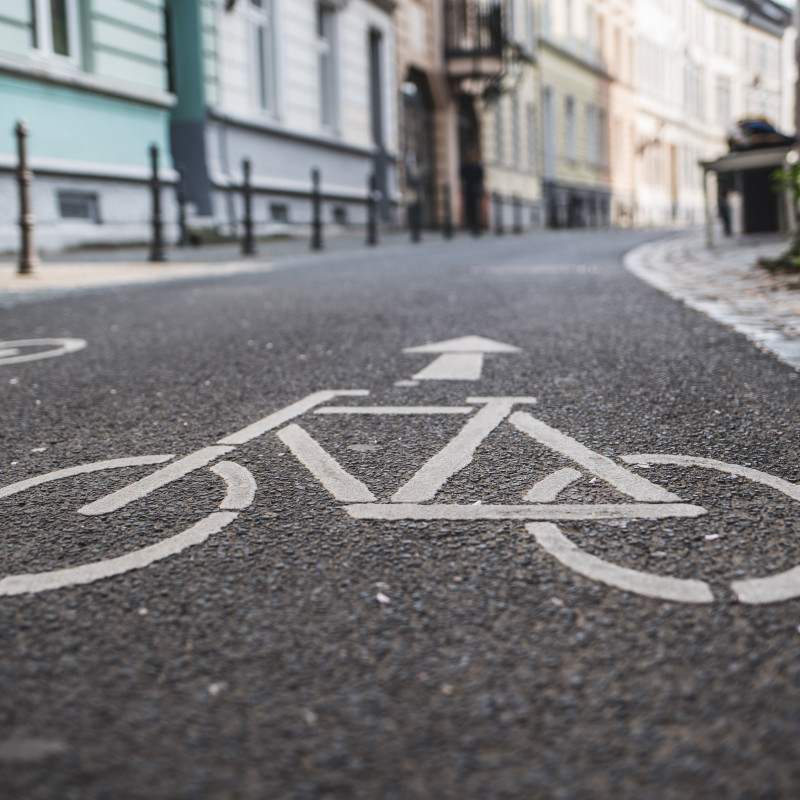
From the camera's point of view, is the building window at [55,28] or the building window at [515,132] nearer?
the building window at [55,28]

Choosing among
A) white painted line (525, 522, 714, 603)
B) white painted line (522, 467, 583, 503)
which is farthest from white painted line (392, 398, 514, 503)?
white painted line (525, 522, 714, 603)

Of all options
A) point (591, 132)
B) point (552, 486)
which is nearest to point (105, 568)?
point (552, 486)

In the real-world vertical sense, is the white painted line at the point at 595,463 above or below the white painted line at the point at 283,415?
below

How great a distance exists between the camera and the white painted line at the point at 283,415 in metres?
3.04

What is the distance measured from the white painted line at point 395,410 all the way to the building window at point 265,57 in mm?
15786

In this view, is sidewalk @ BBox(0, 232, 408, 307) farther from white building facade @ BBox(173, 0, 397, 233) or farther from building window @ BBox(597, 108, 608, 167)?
building window @ BBox(597, 108, 608, 167)

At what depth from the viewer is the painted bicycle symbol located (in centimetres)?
181

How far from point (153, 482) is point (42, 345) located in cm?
304

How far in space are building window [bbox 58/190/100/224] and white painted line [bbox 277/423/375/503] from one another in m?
11.0

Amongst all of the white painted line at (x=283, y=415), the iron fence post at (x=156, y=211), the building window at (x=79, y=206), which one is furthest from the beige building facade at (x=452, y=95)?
the white painted line at (x=283, y=415)

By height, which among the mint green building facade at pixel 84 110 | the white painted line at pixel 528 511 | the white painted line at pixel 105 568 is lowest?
the white painted line at pixel 105 568

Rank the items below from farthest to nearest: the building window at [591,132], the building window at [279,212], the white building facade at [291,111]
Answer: the building window at [591,132] < the building window at [279,212] < the white building facade at [291,111]

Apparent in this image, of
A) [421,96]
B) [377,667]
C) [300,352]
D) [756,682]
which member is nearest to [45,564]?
[377,667]

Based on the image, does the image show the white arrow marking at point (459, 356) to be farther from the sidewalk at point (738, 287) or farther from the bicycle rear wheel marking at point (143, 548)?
the bicycle rear wheel marking at point (143, 548)
